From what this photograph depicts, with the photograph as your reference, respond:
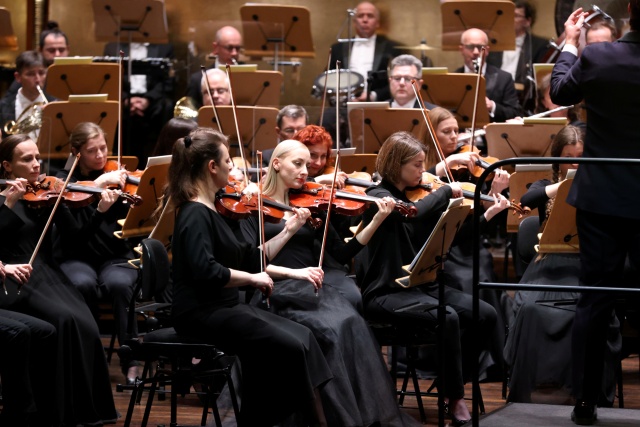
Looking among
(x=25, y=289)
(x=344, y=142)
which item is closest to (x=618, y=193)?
(x=25, y=289)

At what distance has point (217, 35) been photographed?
24.2 ft

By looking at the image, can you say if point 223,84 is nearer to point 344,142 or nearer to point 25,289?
point 344,142

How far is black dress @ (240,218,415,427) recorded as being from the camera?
4.09 meters

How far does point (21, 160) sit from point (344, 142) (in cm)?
268

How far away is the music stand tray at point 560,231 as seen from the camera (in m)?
4.36

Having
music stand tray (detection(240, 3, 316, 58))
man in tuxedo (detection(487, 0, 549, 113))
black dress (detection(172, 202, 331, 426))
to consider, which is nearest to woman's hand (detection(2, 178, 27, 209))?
black dress (detection(172, 202, 331, 426))

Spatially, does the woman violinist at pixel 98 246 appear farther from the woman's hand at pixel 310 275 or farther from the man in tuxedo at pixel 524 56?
the man in tuxedo at pixel 524 56

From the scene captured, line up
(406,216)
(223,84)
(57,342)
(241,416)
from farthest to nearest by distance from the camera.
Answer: (223,84), (406,216), (57,342), (241,416)

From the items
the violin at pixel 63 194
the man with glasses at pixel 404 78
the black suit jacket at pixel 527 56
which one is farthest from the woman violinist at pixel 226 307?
the black suit jacket at pixel 527 56

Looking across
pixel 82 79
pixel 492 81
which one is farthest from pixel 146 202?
pixel 492 81

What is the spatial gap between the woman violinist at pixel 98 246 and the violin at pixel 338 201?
2.88ft

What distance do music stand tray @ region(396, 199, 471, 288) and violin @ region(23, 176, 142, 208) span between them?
4.21ft

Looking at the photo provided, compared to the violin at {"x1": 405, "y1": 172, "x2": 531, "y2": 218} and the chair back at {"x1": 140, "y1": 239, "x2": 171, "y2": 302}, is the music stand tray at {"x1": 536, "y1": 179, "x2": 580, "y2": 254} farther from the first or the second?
the chair back at {"x1": 140, "y1": 239, "x2": 171, "y2": 302}

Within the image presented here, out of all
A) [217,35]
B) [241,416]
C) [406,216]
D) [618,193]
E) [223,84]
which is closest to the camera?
[618,193]
